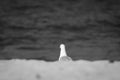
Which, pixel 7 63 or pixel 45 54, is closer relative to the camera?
pixel 7 63

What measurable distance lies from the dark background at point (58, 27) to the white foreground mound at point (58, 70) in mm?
134

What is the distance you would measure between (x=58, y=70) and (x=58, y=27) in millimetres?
354

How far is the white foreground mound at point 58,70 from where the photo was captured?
1211mm

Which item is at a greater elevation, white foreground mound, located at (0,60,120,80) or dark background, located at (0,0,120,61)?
dark background, located at (0,0,120,61)

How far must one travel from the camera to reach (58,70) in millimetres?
1259

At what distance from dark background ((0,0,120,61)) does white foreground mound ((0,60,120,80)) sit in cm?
13

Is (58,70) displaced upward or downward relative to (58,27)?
downward

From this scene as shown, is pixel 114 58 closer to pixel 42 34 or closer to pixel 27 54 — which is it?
pixel 42 34

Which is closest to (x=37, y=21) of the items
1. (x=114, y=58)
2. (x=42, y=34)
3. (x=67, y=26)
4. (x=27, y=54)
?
(x=42, y=34)

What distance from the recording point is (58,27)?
1.27 metres

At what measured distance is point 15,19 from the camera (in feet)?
4.00

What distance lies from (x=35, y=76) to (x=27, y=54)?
0.30 meters

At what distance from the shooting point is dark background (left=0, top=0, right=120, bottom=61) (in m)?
A: 1.17

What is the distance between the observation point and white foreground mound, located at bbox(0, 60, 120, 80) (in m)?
1.21
